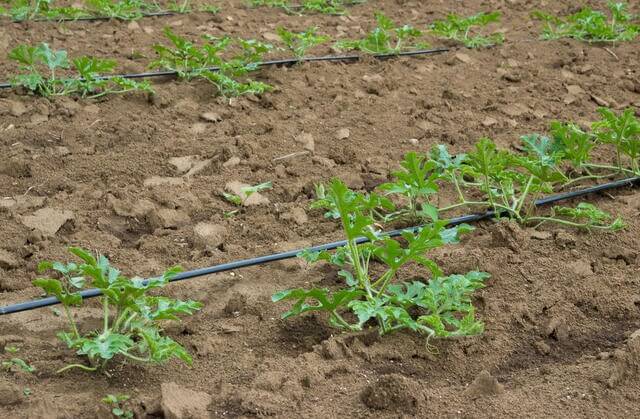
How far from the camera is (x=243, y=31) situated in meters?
7.03

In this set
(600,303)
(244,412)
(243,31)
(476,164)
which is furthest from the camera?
(243,31)

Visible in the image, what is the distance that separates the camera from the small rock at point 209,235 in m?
3.70

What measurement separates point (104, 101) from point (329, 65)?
1595mm

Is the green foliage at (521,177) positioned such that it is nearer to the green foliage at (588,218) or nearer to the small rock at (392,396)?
the green foliage at (588,218)

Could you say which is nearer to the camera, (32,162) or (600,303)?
(600,303)

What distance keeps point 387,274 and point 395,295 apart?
3.4 inches

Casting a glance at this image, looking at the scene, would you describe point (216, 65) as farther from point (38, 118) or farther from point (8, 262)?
point (8, 262)

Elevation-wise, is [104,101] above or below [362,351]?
below

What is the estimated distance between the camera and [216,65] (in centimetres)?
567

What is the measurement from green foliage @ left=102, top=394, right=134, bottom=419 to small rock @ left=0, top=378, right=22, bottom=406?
24 centimetres

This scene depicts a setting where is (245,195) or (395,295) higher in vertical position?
(395,295)

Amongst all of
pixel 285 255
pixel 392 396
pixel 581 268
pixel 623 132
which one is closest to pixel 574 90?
pixel 623 132

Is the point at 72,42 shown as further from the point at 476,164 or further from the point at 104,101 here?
the point at 476,164

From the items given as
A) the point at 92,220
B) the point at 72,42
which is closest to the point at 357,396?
the point at 92,220
